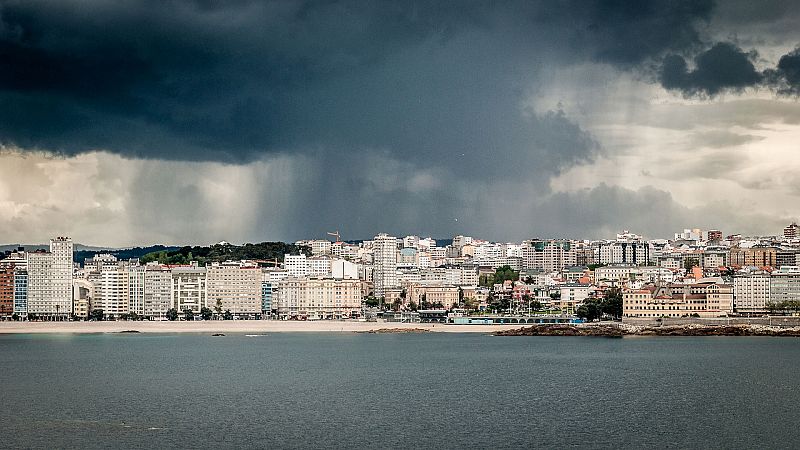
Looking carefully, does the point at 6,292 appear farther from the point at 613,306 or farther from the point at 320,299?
the point at 613,306

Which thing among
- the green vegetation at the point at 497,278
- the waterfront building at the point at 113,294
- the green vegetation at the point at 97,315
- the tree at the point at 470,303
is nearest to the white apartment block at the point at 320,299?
the tree at the point at 470,303

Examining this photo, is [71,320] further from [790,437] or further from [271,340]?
[790,437]

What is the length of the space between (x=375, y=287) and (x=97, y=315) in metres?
39.0

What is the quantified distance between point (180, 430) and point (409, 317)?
78.6m

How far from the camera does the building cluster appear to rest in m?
97.9

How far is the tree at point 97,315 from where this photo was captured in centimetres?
10612

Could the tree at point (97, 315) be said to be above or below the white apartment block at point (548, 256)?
below

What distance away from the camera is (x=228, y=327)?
9325cm

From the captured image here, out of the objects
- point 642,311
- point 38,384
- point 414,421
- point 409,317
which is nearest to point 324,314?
point 409,317

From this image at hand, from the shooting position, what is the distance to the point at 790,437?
2723 cm

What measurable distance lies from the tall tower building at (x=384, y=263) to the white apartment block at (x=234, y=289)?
26.2 meters

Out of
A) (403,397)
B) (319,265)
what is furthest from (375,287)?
(403,397)

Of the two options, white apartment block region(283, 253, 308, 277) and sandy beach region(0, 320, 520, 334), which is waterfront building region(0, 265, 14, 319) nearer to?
sandy beach region(0, 320, 520, 334)

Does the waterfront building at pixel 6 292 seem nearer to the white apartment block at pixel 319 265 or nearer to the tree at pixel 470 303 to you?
the white apartment block at pixel 319 265
